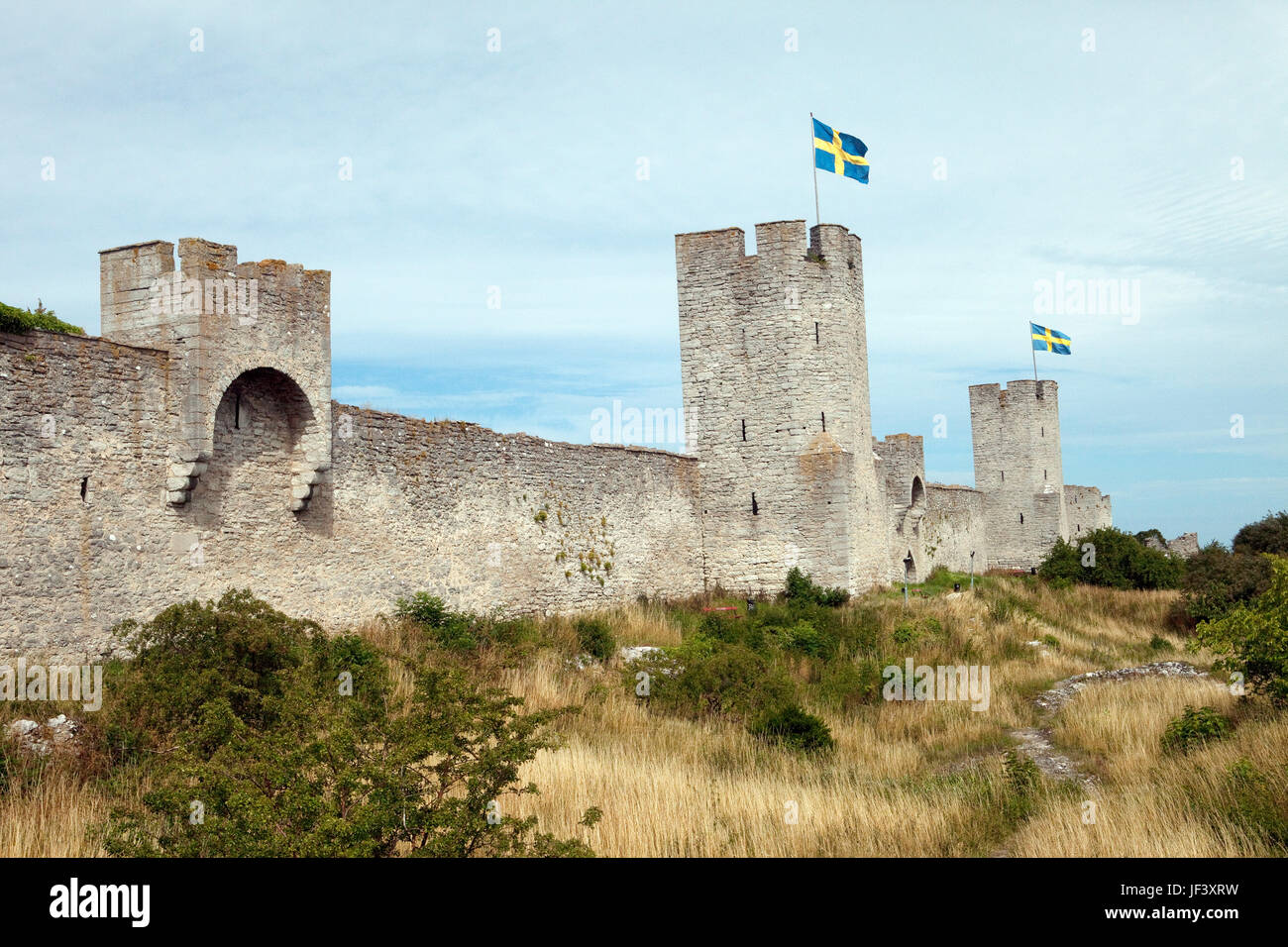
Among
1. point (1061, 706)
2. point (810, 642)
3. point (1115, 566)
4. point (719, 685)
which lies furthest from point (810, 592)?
point (1115, 566)

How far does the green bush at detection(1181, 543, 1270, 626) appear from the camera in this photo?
23969mm

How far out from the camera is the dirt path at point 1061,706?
11.5m

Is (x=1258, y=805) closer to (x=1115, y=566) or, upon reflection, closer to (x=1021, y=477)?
(x=1115, y=566)

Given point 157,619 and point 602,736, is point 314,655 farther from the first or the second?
point 602,736

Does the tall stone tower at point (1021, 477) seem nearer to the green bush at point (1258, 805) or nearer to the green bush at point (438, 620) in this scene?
the green bush at point (438, 620)

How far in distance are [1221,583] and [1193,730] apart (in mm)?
15564

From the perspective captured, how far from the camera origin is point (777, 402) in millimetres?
23062

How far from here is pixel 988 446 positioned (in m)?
41.7

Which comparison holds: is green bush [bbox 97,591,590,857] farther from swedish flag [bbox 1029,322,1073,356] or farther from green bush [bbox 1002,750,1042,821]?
swedish flag [bbox 1029,322,1073,356]

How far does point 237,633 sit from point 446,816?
4869 millimetres

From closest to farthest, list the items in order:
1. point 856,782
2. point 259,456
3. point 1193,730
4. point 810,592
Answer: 1. point 856,782
2. point 1193,730
3. point 259,456
4. point 810,592

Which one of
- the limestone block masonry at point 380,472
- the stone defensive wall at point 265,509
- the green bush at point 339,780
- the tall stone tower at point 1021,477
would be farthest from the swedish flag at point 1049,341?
the green bush at point 339,780
